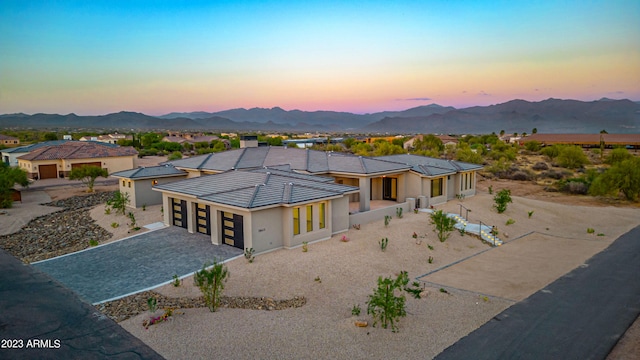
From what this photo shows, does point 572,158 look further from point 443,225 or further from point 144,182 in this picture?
point 144,182

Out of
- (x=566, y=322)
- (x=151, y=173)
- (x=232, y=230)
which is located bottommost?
(x=566, y=322)

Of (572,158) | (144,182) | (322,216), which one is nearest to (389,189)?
(322,216)

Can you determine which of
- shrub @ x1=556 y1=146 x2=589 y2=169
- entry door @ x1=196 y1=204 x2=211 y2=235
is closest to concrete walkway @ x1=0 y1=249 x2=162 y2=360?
entry door @ x1=196 y1=204 x2=211 y2=235

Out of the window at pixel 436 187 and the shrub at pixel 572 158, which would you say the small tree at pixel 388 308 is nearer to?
the window at pixel 436 187

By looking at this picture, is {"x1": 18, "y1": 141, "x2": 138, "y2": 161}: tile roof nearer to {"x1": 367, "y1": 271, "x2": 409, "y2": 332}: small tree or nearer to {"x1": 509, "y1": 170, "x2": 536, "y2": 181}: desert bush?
{"x1": 509, "y1": 170, "x2": 536, "y2": 181}: desert bush

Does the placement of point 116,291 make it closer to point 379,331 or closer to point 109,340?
point 109,340

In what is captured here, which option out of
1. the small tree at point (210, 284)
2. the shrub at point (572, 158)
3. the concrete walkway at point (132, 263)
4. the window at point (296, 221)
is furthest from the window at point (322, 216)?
the shrub at point (572, 158)

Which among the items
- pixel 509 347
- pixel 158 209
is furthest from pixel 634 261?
pixel 158 209
